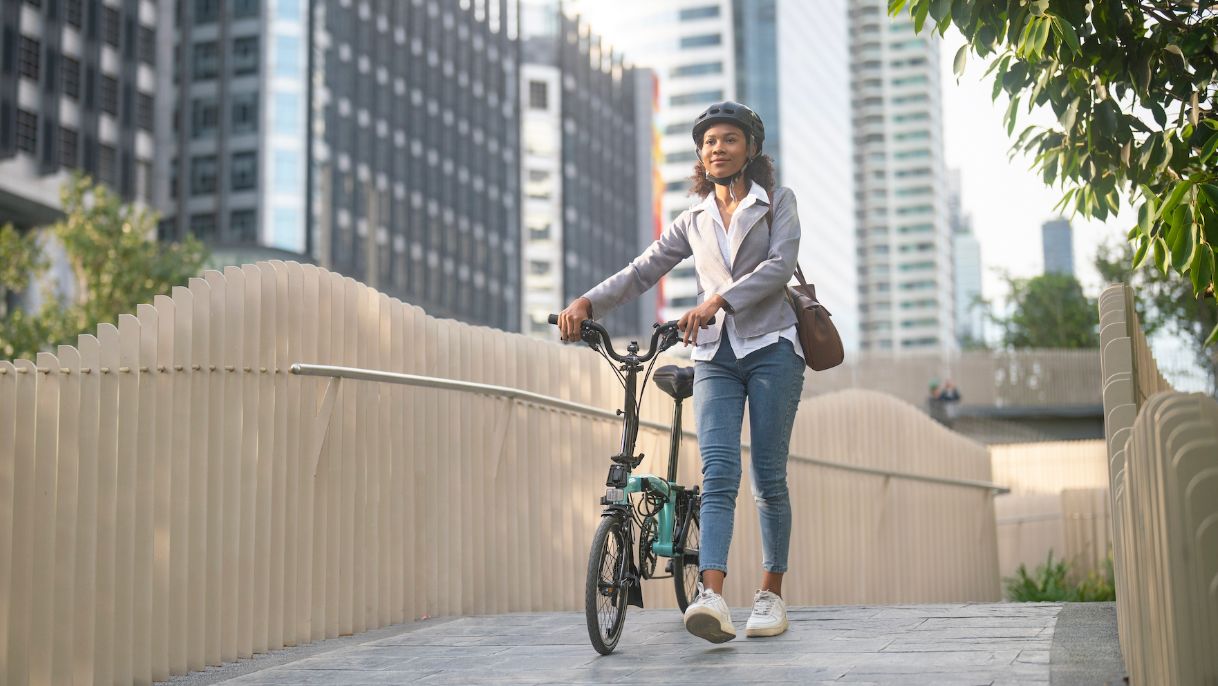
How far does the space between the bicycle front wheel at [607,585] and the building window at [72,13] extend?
49976mm

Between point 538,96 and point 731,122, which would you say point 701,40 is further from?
point 731,122

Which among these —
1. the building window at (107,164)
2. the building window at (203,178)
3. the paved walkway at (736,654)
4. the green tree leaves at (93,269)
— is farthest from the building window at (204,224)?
the paved walkway at (736,654)

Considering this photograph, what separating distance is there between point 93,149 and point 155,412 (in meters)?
48.7

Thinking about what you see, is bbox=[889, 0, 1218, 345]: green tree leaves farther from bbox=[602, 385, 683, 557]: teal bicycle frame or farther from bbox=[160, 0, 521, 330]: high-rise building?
bbox=[160, 0, 521, 330]: high-rise building

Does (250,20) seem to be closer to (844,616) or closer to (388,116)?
(388,116)

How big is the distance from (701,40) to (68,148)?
104 m

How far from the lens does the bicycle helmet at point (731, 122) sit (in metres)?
6.45

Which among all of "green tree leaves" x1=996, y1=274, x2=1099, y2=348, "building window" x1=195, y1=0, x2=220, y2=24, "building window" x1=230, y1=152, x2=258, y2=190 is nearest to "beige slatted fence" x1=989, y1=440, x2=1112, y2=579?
"green tree leaves" x1=996, y1=274, x2=1099, y2=348

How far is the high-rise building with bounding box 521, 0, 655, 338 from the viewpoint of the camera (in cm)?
10769

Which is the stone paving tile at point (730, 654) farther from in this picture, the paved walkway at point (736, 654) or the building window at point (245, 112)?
the building window at point (245, 112)

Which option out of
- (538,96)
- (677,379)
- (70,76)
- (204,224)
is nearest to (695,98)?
(538,96)

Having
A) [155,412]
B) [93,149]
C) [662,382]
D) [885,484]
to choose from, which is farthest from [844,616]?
[93,149]

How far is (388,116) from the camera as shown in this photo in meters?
77.7

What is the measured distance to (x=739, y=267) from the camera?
6562mm
